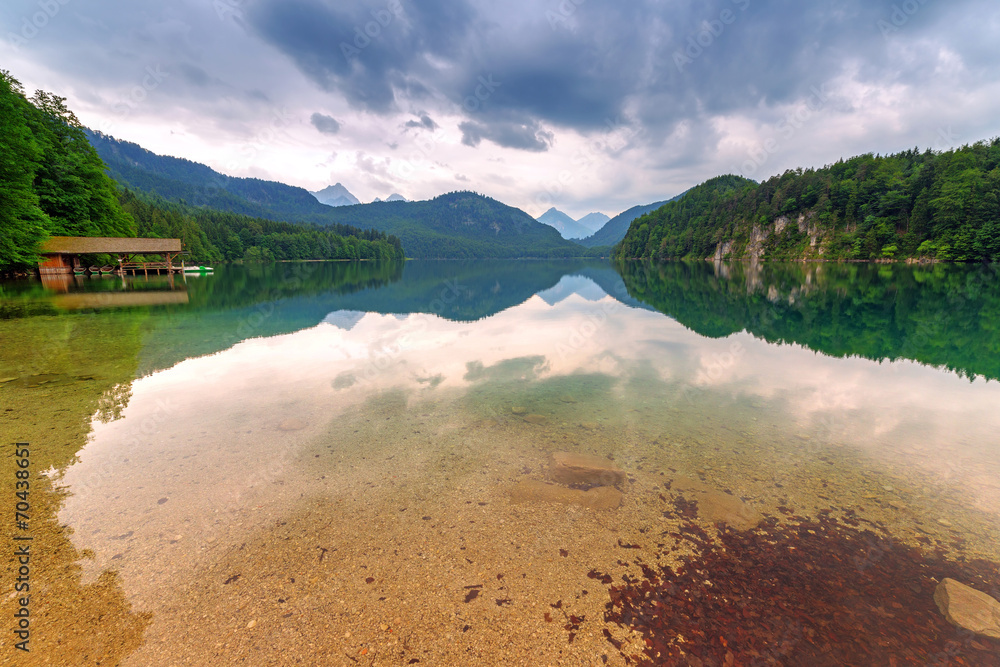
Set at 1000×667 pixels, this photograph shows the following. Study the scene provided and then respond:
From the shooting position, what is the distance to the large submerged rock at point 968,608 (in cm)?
427

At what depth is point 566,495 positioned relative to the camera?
22.1 ft

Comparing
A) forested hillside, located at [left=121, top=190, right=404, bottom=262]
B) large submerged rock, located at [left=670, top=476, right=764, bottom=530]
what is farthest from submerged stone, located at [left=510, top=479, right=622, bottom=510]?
forested hillside, located at [left=121, top=190, right=404, bottom=262]

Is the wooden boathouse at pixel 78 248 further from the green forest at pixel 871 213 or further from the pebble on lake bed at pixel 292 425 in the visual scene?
the green forest at pixel 871 213

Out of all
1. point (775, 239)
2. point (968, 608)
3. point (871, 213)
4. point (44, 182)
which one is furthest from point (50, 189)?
point (775, 239)

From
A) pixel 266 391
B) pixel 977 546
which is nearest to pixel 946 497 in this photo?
pixel 977 546

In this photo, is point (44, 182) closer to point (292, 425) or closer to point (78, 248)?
point (78, 248)

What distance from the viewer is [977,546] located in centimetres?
552

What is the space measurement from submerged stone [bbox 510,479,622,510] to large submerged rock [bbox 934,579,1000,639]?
12.4 feet

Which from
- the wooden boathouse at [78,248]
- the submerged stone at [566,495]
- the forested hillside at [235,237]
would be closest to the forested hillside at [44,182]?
the wooden boathouse at [78,248]

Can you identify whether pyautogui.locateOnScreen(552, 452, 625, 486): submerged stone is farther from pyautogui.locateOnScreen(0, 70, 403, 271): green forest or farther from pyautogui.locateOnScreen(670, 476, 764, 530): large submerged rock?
pyautogui.locateOnScreen(0, 70, 403, 271): green forest

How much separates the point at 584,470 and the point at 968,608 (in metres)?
4.90

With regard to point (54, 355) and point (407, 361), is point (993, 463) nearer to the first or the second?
point (407, 361)

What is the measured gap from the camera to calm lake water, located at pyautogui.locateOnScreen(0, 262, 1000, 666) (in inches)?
162

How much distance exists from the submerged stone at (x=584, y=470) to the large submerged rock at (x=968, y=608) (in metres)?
4.00
